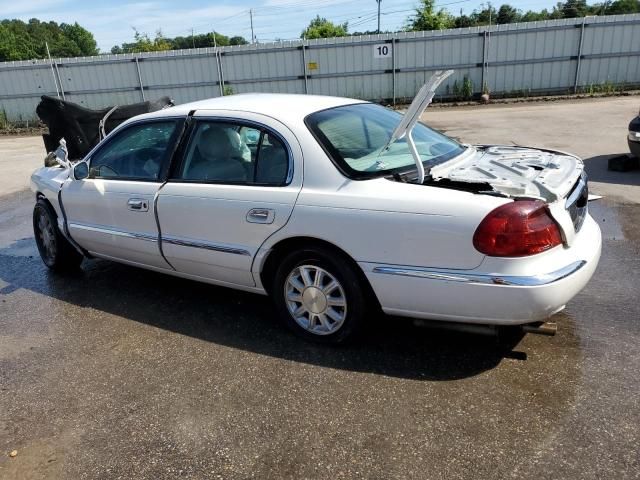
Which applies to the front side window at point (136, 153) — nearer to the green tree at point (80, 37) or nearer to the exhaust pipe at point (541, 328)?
the exhaust pipe at point (541, 328)

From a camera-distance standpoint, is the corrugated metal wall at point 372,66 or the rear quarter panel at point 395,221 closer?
the rear quarter panel at point 395,221

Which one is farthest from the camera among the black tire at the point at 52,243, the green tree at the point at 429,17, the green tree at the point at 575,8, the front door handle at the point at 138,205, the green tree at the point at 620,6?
the green tree at the point at 620,6

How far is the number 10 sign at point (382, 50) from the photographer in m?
18.4

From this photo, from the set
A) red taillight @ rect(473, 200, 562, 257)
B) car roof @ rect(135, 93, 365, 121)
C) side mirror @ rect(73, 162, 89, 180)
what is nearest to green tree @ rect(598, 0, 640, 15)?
car roof @ rect(135, 93, 365, 121)

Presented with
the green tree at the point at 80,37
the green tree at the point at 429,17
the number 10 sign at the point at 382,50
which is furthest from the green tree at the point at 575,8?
the green tree at the point at 80,37

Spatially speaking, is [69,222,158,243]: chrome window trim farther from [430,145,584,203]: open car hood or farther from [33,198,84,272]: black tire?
[430,145,584,203]: open car hood

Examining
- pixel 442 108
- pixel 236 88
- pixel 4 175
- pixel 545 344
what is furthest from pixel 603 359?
pixel 236 88

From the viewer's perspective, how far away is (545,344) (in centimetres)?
343

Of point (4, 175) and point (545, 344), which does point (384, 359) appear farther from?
point (4, 175)

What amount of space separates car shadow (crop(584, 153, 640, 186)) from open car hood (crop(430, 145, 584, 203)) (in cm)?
422

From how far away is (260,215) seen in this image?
346 centimetres

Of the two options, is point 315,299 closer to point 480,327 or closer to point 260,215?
point 260,215

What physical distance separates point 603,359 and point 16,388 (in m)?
3.57

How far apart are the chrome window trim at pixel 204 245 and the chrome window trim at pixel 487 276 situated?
3.40 ft
